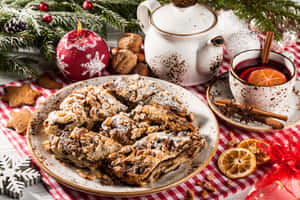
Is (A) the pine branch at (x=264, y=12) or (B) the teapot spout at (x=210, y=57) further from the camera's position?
(A) the pine branch at (x=264, y=12)

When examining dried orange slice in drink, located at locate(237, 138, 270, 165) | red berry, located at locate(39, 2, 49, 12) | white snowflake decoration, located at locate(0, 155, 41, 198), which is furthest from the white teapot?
white snowflake decoration, located at locate(0, 155, 41, 198)

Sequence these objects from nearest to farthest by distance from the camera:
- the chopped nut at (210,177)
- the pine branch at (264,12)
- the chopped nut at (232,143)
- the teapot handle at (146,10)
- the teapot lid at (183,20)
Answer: the chopped nut at (210,177) → the chopped nut at (232,143) → the teapot lid at (183,20) → the teapot handle at (146,10) → the pine branch at (264,12)

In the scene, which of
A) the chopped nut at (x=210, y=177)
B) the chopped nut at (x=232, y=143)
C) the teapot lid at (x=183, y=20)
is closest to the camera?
the chopped nut at (x=210, y=177)

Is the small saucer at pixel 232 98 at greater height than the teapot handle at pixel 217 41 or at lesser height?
lesser

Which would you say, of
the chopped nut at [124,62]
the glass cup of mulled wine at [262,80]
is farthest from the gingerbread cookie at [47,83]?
the glass cup of mulled wine at [262,80]

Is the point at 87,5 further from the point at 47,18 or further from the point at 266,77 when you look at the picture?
the point at 266,77

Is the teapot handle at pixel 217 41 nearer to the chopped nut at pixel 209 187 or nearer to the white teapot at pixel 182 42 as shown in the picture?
the white teapot at pixel 182 42

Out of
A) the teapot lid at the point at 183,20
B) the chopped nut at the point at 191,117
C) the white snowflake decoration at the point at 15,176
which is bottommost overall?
the white snowflake decoration at the point at 15,176
